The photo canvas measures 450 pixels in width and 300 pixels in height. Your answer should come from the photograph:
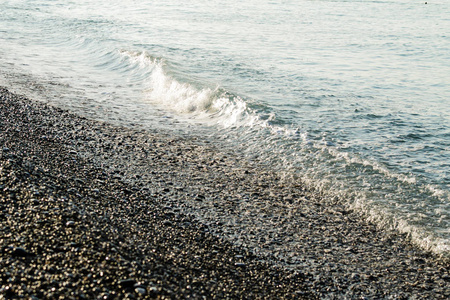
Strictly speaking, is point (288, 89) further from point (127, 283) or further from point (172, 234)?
point (127, 283)

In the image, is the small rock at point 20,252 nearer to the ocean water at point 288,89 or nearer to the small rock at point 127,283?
the small rock at point 127,283

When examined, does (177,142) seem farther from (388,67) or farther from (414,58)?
(414,58)

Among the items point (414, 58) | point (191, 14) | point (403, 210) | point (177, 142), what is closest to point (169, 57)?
point (177, 142)

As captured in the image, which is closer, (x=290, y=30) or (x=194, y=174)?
(x=194, y=174)

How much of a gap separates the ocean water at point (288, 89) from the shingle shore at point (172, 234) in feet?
3.24

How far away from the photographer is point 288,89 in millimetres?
15719

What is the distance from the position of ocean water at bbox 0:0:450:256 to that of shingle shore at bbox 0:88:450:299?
0.99 meters

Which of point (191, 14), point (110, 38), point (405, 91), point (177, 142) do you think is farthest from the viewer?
point (191, 14)

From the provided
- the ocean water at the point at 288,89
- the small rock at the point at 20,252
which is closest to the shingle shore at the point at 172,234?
the small rock at the point at 20,252

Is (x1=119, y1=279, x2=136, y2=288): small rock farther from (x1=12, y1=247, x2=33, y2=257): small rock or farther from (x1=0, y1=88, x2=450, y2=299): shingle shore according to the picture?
(x1=12, y1=247, x2=33, y2=257): small rock

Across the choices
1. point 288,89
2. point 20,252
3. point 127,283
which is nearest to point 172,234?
point 127,283

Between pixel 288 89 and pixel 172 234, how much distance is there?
1059 cm

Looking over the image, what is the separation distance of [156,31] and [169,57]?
880cm

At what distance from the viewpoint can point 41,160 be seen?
7793 mm
